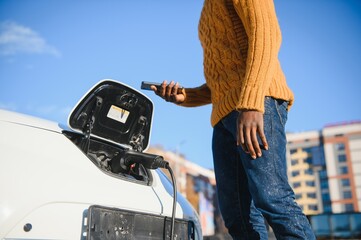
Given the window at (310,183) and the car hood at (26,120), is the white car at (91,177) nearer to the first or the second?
the car hood at (26,120)

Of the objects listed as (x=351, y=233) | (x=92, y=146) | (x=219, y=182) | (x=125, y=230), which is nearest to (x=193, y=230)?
(x=219, y=182)

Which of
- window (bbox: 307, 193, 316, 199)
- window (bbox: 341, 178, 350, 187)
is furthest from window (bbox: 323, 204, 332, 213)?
window (bbox: 341, 178, 350, 187)

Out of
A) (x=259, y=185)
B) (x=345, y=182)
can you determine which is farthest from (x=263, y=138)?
(x=345, y=182)

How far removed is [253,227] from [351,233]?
365 centimetres

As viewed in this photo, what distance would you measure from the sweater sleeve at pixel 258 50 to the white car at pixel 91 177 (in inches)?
24.8

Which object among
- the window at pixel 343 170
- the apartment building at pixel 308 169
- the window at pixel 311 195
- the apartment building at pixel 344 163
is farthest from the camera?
the window at pixel 311 195

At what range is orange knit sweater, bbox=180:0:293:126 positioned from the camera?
1664 millimetres

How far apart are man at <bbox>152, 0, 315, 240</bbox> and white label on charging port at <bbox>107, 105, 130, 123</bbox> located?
46 centimetres

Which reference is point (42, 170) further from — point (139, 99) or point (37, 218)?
point (139, 99)

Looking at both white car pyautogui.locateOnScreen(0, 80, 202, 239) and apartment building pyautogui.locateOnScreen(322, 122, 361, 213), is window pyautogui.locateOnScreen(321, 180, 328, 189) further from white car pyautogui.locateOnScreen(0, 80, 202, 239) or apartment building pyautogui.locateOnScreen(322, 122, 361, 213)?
white car pyautogui.locateOnScreen(0, 80, 202, 239)

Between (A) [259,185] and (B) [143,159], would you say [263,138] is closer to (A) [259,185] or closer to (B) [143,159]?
(A) [259,185]

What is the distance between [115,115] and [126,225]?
60 cm

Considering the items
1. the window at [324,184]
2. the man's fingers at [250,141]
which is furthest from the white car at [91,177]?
the window at [324,184]

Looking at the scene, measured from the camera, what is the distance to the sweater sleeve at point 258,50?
1634mm
